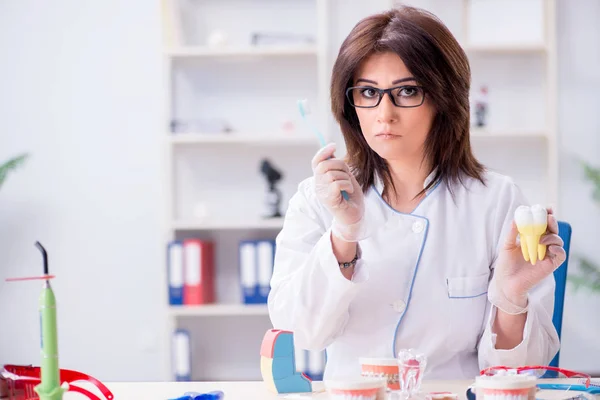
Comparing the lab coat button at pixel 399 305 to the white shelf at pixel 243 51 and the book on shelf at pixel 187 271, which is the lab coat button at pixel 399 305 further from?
the white shelf at pixel 243 51

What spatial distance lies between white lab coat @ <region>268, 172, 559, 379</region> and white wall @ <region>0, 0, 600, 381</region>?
2330 millimetres

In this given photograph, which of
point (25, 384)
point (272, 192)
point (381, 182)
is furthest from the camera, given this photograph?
point (272, 192)

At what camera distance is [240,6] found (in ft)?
12.4

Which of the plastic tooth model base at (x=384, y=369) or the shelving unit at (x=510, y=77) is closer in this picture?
the plastic tooth model base at (x=384, y=369)

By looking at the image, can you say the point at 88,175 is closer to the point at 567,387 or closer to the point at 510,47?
the point at 510,47

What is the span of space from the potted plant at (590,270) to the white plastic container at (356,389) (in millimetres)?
2651

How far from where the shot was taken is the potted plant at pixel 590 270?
11.6ft

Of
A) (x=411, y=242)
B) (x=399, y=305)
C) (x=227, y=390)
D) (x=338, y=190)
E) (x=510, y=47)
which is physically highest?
(x=510, y=47)

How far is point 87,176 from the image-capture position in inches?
151

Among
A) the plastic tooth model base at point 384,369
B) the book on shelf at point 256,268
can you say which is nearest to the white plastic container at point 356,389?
the plastic tooth model base at point 384,369

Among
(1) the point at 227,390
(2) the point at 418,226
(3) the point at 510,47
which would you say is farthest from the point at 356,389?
(3) the point at 510,47

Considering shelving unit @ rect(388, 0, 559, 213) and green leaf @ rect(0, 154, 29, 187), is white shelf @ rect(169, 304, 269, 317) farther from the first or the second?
shelving unit @ rect(388, 0, 559, 213)

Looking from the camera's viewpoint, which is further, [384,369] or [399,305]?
[399,305]

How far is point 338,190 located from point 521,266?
14.2 inches
